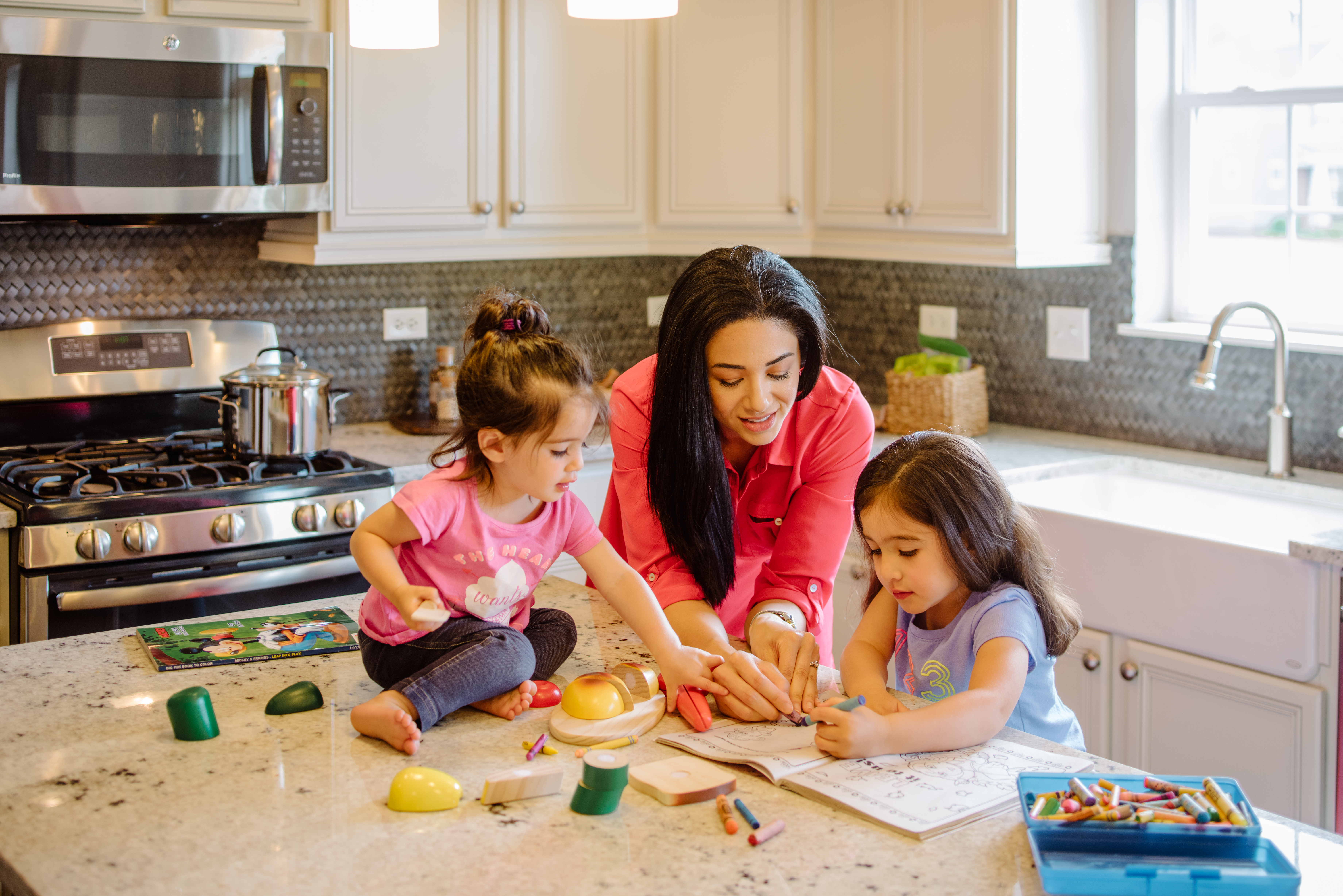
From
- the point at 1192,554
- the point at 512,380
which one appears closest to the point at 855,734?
the point at 512,380

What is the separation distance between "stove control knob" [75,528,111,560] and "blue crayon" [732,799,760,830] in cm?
180

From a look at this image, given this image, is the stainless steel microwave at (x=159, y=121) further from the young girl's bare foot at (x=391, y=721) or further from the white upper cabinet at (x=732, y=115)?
the young girl's bare foot at (x=391, y=721)

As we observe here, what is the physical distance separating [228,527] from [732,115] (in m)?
1.73

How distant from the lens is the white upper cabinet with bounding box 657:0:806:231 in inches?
134

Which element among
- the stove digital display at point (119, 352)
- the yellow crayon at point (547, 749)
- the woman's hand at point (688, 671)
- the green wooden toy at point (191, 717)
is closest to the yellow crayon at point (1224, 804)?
the woman's hand at point (688, 671)

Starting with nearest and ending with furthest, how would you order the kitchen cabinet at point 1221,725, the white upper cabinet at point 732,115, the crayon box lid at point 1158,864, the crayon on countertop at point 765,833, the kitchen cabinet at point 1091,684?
the crayon box lid at point 1158,864, the crayon on countertop at point 765,833, the kitchen cabinet at point 1221,725, the kitchen cabinet at point 1091,684, the white upper cabinet at point 732,115

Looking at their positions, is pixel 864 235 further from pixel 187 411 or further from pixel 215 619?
pixel 215 619

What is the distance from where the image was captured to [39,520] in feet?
8.13

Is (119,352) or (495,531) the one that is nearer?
(495,531)

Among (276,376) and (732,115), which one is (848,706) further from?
(732,115)

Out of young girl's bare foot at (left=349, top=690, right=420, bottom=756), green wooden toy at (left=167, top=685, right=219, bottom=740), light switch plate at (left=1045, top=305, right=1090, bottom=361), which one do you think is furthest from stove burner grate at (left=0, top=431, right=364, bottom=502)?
light switch plate at (left=1045, top=305, right=1090, bottom=361)

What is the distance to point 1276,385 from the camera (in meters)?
2.81

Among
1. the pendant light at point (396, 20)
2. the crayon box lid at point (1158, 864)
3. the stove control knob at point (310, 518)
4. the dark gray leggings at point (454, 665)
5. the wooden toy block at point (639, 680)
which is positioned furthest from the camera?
the stove control knob at point (310, 518)

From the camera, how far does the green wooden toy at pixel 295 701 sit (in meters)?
1.40
